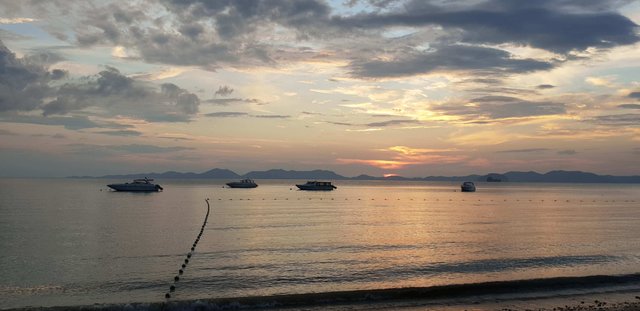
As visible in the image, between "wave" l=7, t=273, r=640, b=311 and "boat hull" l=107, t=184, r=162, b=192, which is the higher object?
"boat hull" l=107, t=184, r=162, b=192

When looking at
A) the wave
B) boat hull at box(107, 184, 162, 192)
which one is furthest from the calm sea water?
boat hull at box(107, 184, 162, 192)

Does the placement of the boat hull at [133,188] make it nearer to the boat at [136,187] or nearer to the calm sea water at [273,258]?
the boat at [136,187]

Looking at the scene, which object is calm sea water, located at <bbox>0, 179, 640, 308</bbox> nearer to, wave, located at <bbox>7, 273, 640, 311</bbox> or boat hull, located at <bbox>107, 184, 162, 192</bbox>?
wave, located at <bbox>7, 273, 640, 311</bbox>

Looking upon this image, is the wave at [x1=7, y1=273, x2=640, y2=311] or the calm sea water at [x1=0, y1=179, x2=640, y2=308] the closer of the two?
the wave at [x1=7, y1=273, x2=640, y2=311]

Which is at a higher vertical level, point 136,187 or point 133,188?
point 136,187

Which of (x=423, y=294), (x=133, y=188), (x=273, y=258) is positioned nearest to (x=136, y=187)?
(x=133, y=188)

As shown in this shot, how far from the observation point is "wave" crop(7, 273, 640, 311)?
20062mm

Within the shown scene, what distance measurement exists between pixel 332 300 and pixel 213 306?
4.97 metres

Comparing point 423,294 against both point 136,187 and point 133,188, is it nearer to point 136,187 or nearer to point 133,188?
point 133,188

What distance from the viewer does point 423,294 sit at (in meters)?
22.2

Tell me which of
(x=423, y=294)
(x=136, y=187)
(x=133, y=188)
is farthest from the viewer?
(x=136, y=187)

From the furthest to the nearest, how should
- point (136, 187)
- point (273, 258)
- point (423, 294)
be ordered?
1. point (136, 187)
2. point (273, 258)
3. point (423, 294)

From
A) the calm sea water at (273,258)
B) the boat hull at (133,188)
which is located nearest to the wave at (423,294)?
the calm sea water at (273,258)

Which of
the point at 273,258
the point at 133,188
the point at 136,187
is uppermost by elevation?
the point at 136,187
